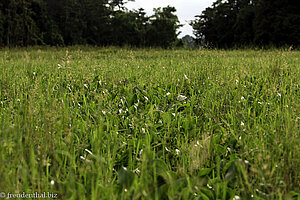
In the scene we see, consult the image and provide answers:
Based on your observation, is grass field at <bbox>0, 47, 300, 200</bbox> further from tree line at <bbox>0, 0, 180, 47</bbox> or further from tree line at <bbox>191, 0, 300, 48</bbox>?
tree line at <bbox>0, 0, 180, 47</bbox>

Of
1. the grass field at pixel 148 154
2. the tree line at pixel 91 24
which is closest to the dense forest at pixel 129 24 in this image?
the tree line at pixel 91 24

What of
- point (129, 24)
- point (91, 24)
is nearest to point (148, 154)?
point (129, 24)

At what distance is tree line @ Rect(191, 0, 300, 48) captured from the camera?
76.1ft

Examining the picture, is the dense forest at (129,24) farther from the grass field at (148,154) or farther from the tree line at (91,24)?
the grass field at (148,154)

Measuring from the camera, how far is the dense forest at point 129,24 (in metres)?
22.8

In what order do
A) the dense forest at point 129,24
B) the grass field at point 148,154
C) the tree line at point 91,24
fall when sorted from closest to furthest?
the grass field at point 148,154 < the dense forest at point 129,24 < the tree line at point 91,24

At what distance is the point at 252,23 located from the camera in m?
28.4

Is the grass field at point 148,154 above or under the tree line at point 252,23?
under

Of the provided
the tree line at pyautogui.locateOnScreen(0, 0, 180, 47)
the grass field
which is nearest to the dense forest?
the tree line at pyautogui.locateOnScreen(0, 0, 180, 47)

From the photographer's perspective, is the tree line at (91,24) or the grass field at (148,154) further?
the tree line at (91,24)

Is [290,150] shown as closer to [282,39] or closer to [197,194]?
[197,194]

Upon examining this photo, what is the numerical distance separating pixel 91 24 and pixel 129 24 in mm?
5316

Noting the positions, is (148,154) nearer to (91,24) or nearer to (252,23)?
(252,23)

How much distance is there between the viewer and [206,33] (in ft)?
129
